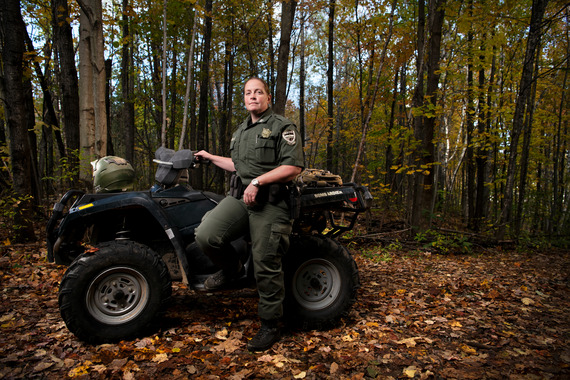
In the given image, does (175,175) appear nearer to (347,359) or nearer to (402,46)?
(347,359)

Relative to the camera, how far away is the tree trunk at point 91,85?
499cm

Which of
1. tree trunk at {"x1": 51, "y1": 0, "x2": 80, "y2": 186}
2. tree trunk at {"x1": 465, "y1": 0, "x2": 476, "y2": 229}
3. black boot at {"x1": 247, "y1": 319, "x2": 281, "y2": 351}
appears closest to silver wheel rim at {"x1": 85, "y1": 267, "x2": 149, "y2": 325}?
black boot at {"x1": 247, "y1": 319, "x2": 281, "y2": 351}

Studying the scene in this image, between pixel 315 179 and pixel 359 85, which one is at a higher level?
pixel 359 85

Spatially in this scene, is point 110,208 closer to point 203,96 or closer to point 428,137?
point 428,137

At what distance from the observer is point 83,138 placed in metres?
5.08

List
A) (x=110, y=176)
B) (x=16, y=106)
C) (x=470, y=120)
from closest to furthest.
→ 1. (x=110, y=176)
2. (x=16, y=106)
3. (x=470, y=120)

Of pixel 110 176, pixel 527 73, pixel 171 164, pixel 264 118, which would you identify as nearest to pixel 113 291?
pixel 110 176

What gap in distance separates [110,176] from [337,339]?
2526mm

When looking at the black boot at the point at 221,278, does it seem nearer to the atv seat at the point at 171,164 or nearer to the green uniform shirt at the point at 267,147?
the green uniform shirt at the point at 267,147

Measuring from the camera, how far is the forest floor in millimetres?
2262

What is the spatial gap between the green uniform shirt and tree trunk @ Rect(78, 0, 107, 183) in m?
3.52

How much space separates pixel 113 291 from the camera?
2.62 meters

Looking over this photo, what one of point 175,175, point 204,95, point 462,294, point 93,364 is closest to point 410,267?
point 462,294

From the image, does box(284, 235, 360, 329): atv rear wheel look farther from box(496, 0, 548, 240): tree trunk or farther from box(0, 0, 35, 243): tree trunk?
box(496, 0, 548, 240): tree trunk
